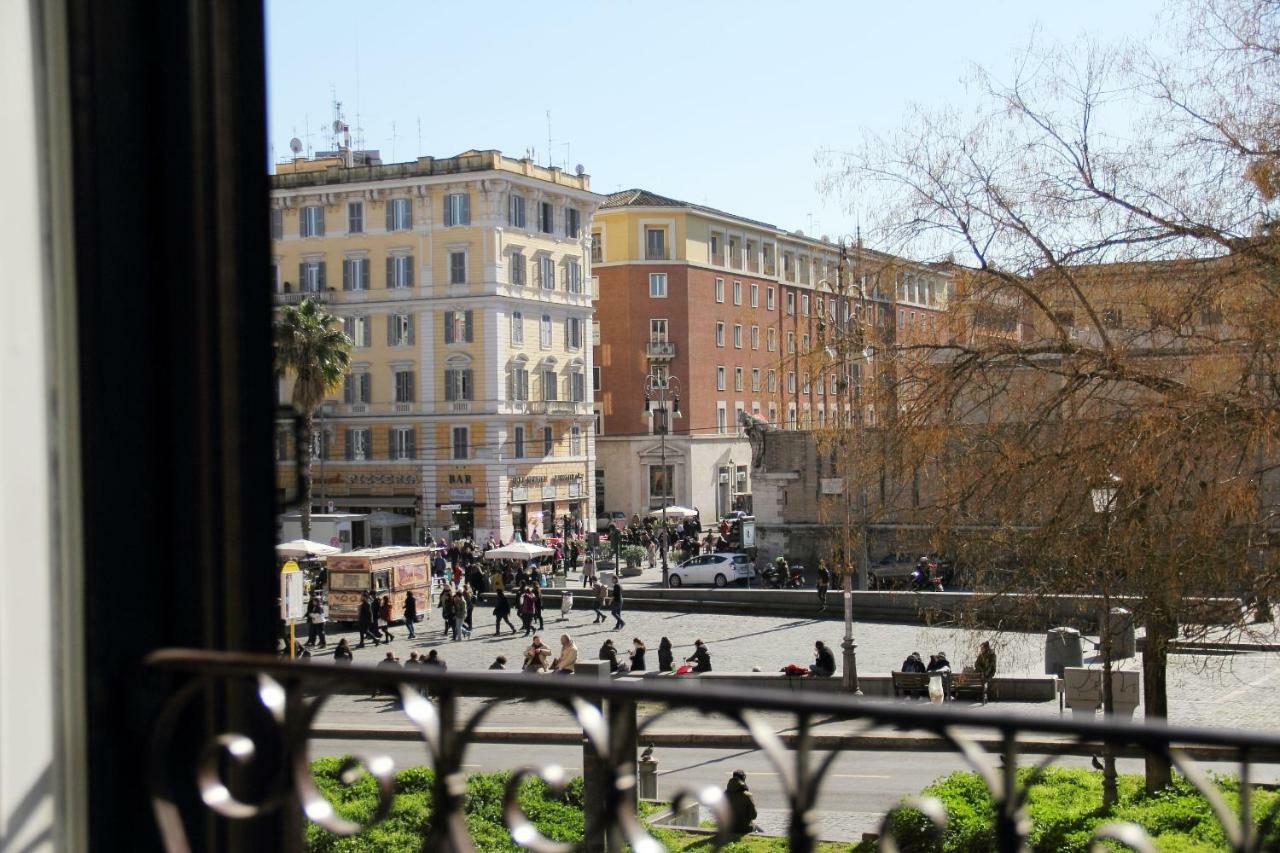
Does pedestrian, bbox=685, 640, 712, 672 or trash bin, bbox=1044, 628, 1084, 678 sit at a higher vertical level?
trash bin, bbox=1044, 628, 1084, 678

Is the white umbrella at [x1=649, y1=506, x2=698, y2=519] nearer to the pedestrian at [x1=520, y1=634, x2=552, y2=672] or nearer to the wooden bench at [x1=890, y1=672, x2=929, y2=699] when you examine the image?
the pedestrian at [x1=520, y1=634, x2=552, y2=672]

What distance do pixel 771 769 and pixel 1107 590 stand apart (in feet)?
21.1

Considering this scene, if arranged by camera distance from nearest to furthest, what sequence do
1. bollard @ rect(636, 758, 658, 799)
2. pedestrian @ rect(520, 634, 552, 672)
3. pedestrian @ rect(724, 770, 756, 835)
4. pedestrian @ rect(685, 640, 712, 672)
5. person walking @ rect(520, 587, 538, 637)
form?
pedestrian @ rect(724, 770, 756, 835) < bollard @ rect(636, 758, 658, 799) < pedestrian @ rect(520, 634, 552, 672) < pedestrian @ rect(685, 640, 712, 672) < person walking @ rect(520, 587, 538, 637)

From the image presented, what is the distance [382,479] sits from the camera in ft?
188

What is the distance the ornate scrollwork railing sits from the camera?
1909mm

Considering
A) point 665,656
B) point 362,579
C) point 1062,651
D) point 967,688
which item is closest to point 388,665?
point 1062,651

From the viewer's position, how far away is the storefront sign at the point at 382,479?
186 feet

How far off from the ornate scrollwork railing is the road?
1323 centimetres

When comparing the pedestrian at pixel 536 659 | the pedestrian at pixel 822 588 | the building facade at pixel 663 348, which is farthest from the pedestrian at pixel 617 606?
the building facade at pixel 663 348

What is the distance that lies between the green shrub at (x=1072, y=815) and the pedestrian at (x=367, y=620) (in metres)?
18.3

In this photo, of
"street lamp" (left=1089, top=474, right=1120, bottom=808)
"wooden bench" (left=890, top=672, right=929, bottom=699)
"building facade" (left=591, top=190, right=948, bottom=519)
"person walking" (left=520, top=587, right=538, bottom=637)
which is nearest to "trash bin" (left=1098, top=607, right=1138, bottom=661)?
"street lamp" (left=1089, top=474, right=1120, bottom=808)

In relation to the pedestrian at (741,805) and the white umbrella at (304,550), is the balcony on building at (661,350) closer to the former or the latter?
the white umbrella at (304,550)

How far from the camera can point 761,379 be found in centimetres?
7731

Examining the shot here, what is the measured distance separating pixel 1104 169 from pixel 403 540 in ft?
145
